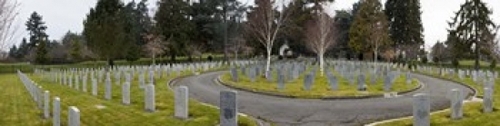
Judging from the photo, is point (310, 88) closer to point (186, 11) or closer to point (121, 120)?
point (121, 120)

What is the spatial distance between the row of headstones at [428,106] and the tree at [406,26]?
2129 inches

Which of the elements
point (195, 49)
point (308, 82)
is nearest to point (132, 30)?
point (195, 49)

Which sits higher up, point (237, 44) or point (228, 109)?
point (237, 44)

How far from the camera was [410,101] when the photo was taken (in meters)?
21.4

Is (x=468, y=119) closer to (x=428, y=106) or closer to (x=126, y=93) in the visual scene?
(x=428, y=106)

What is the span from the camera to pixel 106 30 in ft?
174

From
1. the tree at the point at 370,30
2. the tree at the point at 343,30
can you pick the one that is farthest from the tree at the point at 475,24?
the tree at the point at 343,30

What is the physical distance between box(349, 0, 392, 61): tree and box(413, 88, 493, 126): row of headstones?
134 feet

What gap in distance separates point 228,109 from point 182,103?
5.39 metres

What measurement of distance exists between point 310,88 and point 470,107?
996 cm

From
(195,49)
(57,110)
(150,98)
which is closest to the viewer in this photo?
(57,110)

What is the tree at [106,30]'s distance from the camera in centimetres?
5316

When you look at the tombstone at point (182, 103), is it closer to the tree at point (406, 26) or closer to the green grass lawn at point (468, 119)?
the green grass lawn at point (468, 119)

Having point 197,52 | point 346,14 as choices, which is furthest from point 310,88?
point 346,14
